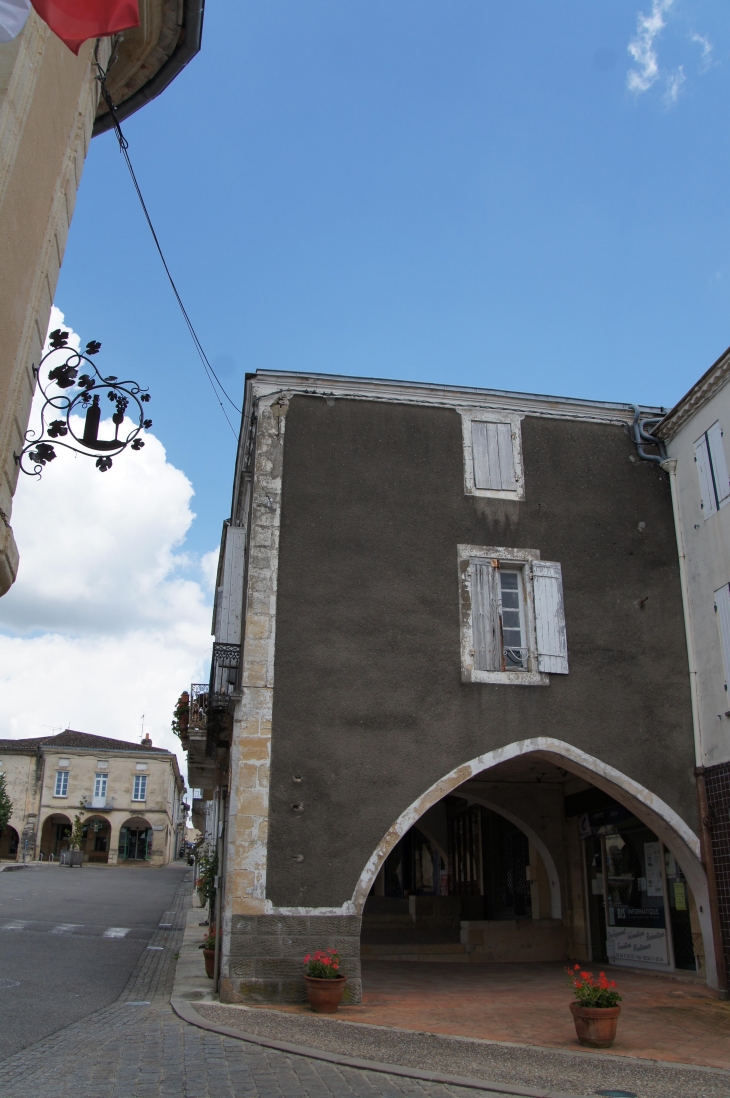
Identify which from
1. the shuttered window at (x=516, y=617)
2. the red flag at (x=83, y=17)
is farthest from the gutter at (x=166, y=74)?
the shuttered window at (x=516, y=617)

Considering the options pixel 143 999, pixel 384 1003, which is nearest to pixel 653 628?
pixel 384 1003

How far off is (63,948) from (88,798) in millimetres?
43664

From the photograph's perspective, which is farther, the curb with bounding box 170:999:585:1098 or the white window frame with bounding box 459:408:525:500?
the white window frame with bounding box 459:408:525:500

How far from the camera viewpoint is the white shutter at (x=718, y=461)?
1230 centimetres

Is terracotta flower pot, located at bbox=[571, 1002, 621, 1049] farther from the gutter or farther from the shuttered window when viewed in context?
the gutter

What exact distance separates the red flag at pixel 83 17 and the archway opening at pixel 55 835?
5638cm

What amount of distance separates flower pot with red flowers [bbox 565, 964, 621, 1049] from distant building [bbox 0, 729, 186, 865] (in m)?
51.9

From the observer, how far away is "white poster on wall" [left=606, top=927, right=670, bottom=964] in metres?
12.9

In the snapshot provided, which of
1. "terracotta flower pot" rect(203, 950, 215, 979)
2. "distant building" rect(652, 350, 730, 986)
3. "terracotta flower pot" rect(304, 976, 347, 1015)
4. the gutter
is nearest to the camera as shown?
the gutter

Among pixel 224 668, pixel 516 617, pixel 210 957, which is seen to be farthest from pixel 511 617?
pixel 210 957

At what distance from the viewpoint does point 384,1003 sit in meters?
10.6

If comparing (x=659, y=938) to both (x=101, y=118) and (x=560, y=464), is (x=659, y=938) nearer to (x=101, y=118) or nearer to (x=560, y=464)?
(x=560, y=464)

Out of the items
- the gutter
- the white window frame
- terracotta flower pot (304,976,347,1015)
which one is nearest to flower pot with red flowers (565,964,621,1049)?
terracotta flower pot (304,976,347,1015)

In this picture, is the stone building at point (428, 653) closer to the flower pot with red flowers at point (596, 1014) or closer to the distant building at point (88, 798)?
the flower pot with red flowers at point (596, 1014)
